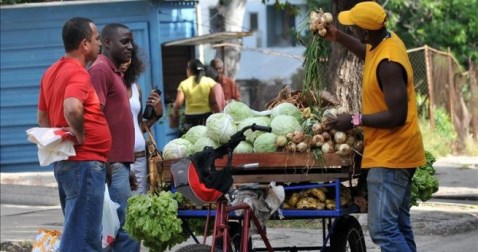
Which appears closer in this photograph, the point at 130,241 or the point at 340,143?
the point at 340,143

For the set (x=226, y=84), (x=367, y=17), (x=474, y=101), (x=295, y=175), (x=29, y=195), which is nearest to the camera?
(x=367, y=17)

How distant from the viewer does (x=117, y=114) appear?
7.41 meters

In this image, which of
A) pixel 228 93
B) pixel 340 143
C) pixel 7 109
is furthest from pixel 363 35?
pixel 7 109

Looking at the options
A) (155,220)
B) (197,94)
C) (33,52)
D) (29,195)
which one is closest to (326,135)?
(155,220)

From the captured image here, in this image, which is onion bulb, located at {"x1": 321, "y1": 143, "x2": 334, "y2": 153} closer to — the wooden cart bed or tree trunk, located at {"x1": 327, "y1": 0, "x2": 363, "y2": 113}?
the wooden cart bed

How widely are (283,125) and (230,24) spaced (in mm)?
14441

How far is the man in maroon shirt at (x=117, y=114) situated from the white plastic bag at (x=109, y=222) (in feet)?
0.37

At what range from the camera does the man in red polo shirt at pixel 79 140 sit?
673 centimetres

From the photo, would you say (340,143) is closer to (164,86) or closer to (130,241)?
(130,241)

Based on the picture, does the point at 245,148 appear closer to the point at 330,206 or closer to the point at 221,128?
the point at 221,128

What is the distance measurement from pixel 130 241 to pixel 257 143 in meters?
1.30

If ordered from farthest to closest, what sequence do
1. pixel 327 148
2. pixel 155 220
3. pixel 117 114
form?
pixel 117 114 → pixel 327 148 → pixel 155 220

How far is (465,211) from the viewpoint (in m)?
11.8

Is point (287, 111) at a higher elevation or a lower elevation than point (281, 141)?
higher
